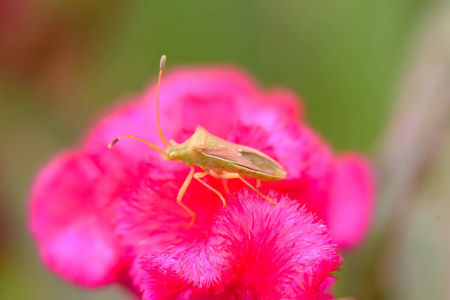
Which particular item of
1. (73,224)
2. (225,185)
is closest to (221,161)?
(225,185)

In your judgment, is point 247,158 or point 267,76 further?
point 267,76

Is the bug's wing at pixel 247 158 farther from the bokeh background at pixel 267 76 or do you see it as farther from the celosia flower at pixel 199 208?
the bokeh background at pixel 267 76

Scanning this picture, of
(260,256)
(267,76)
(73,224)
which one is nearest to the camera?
(260,256)

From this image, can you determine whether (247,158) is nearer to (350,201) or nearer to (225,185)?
(225,185)

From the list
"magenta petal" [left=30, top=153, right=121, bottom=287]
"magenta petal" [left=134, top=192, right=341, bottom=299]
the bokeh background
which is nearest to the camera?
"magenta petal" [left=134, top=192, right=341, bottom=299]

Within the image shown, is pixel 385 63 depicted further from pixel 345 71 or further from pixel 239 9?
pixel 239 9

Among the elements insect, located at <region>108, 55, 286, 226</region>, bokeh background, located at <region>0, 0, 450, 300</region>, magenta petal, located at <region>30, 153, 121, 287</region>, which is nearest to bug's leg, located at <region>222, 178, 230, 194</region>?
insect, located at <region>108, 55, 286, 226</region>

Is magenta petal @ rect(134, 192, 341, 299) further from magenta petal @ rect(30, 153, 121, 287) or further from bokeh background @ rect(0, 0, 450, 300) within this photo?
bokeh background @ rect(0, 0, 450, 300)
